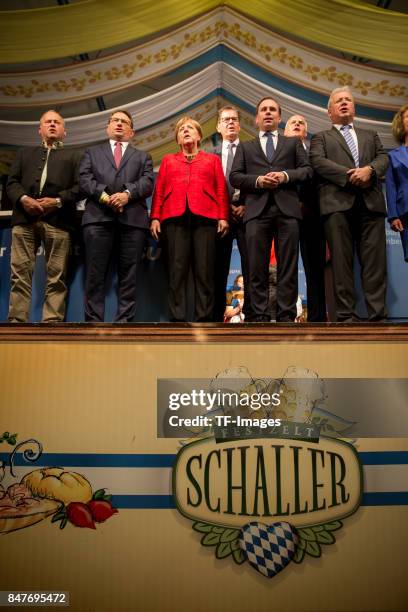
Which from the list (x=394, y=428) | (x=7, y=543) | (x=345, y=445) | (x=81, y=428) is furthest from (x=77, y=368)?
(x=394, y=428)

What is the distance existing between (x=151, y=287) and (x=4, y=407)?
3.82ft

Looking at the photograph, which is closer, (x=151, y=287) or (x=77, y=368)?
(x=77, y=368)

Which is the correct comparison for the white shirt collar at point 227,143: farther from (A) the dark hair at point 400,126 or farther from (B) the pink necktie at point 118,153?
(A) the dark hair at point 400,126

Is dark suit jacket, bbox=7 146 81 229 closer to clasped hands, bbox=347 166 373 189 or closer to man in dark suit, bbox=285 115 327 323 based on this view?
man in dark suit, bbox=285 115 327 323

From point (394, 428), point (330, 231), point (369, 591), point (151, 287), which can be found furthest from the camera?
point (151, 287)

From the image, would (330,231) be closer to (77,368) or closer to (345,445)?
(345,445)

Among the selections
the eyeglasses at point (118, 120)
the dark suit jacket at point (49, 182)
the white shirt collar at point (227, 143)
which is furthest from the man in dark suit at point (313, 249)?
the dark suit jacket at point (49, 182)

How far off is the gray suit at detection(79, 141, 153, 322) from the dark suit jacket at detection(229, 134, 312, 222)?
50 centimetres

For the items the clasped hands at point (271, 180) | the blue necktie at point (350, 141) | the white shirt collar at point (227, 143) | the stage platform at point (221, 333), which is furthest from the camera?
the white shirt collar at point (227, 143)

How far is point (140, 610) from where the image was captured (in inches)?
87.1

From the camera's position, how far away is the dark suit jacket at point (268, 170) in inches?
118

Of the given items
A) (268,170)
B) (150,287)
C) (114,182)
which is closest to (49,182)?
(114,182)

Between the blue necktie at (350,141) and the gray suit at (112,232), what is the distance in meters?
1.04

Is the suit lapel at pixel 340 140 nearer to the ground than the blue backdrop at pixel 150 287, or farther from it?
farther from it
